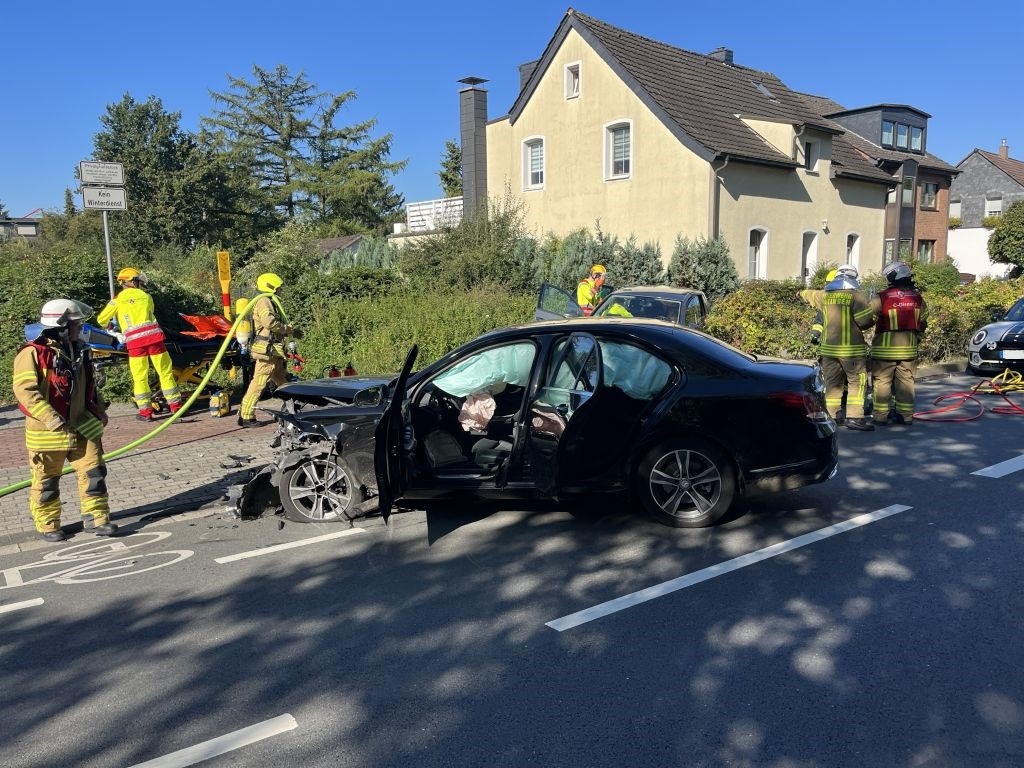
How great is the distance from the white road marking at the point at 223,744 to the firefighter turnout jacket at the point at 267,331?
6.63 meters

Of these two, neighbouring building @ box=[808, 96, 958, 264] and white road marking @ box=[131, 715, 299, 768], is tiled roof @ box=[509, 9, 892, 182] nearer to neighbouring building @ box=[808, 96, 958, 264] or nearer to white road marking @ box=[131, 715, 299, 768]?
neighbouring building @ box=[808, 96, 958, 264]

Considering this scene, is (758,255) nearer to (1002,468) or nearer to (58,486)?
(1002,468)

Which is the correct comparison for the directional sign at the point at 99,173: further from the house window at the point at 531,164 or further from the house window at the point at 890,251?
the house window at the point at 890,251

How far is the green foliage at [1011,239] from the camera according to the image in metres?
39.5

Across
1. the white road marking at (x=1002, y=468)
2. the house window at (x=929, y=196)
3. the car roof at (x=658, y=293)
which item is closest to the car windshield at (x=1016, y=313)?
the car roof at (x=658, y=293)

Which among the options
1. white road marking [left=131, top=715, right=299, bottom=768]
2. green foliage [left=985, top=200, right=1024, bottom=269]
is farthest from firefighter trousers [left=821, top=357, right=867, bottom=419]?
green foliage [left=985, top=200, right=1024, bottom=269]

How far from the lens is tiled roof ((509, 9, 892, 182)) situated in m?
23.3

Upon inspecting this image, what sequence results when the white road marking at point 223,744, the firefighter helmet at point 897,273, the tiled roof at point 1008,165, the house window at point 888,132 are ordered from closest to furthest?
the white road marking at point 223,744 < the firefighter helmet at point 897,273 < the house window at point 888,132 < the tiled roof at point 1008,165

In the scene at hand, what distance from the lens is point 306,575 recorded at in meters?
5.09

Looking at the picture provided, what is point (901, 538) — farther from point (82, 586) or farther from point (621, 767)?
point (82, 586)

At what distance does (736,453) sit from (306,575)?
2955mm

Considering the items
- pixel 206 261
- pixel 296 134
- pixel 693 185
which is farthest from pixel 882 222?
pixel 296 134

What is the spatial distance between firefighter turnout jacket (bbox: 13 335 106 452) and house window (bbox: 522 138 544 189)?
2307 cm

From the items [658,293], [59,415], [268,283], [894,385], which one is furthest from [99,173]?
[894,385]
